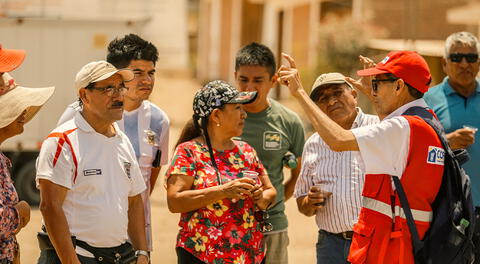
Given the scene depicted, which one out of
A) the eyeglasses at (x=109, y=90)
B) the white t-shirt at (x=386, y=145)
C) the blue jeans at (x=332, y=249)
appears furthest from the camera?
the blue jeans at (x=332, y=249)

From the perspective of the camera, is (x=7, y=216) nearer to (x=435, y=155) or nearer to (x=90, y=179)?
(x=90, y=179)

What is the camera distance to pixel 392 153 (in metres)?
4.01

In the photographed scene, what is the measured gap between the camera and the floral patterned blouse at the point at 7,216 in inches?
160

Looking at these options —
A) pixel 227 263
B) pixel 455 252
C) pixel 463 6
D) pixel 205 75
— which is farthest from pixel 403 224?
pixel 205 75

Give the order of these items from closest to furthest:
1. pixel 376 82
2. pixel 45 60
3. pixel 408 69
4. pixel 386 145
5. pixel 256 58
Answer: pixel 386 145
pixel 408 69
pixel 376 82
pixel 256 58
pixel 45 60

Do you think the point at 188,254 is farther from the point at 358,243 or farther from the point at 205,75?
the point at 205,75

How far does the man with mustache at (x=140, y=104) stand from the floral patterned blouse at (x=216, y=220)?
436 millimetres

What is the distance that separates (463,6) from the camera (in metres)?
17.5

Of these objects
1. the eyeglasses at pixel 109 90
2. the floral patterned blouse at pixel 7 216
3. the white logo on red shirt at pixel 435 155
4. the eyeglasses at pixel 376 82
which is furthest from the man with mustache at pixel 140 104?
the white logo on red shirt at pixel 435 155

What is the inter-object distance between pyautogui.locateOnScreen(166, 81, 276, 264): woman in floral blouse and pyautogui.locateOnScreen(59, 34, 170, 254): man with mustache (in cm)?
36

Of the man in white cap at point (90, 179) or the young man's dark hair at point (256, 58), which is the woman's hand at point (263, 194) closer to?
the man in white cap at point (90, 179)

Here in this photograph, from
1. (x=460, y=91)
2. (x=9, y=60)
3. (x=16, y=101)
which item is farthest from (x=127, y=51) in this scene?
(x=460, y=91)

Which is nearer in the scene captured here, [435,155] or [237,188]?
[435,155]

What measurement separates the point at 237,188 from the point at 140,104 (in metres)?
1.06
